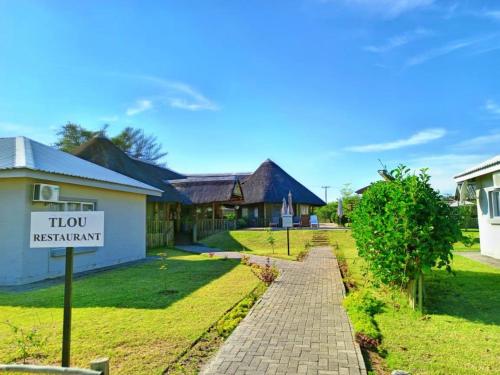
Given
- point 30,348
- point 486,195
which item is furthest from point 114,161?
point 486,195

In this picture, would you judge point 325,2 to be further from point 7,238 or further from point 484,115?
point 7,238

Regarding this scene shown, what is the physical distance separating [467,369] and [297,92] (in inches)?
427

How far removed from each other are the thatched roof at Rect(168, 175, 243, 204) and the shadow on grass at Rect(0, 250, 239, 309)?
54.9 ft

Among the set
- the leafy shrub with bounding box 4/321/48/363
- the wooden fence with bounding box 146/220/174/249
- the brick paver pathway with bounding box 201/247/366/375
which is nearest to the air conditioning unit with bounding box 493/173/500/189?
the brick paver pathway with bounding box 201/247/366/375

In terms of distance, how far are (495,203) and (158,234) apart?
53.6ft

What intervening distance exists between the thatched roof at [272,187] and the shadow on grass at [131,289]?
20.6m

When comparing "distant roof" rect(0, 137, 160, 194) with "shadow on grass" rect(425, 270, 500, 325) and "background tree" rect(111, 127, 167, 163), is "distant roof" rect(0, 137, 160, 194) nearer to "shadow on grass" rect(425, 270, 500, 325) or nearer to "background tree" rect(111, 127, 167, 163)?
"shadow on grass" rect(425, 270, 500, 325)

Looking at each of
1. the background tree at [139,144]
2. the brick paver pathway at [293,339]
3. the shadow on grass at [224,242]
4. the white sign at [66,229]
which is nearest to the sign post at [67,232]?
the white sign at [66,229]

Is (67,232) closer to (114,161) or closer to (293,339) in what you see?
(293,339)

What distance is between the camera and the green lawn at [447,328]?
411 cm

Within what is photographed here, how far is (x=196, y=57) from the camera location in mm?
12125

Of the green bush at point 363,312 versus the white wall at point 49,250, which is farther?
the white wall at point 49,250

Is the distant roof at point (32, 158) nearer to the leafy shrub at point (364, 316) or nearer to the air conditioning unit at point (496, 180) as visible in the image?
the leafy shrub at point (364, 316)

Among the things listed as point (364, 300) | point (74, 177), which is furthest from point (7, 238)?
point (364, 300)
